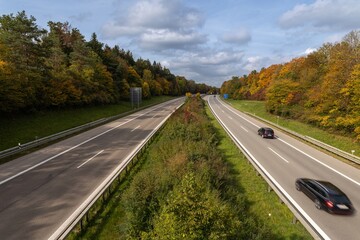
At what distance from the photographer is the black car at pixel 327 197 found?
42.2 ft

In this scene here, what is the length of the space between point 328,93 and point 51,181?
111 ft

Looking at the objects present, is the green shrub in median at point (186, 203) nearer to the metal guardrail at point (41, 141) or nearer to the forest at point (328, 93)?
the metal guardrail at point (41, 141)

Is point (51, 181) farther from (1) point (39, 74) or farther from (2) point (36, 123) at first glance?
(1) point (39, 74)

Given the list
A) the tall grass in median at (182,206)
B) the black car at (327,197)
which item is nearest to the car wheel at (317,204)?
the black car at (327,197)

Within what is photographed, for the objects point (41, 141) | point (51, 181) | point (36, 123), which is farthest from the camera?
point (36, 123)

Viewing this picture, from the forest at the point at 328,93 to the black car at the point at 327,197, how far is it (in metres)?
15.3

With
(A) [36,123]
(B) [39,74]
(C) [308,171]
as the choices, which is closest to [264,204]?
(C) [308,171]

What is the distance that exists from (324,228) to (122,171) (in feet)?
40.2

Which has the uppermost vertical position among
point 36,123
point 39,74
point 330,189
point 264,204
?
point 39,74

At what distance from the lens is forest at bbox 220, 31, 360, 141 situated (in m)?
29.2

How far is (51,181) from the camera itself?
16188 mm

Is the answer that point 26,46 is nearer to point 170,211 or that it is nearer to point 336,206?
point 170,211

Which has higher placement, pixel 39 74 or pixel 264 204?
pixel 39 74

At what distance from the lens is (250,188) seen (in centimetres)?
1666
